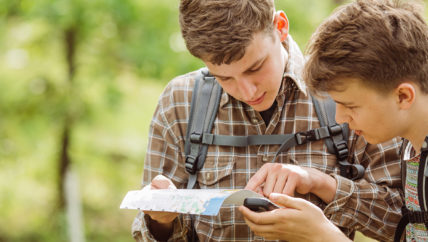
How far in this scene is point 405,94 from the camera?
2.33 m

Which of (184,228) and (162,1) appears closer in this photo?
(184,228)

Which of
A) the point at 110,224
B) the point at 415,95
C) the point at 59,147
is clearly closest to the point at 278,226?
the point at 415,95

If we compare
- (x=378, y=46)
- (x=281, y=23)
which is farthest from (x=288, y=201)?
(x=281, y=23)

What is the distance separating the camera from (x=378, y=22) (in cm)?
231

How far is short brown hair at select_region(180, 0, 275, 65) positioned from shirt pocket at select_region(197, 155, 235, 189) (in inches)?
20.7

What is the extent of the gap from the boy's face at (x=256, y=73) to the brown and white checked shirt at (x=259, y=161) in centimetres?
13

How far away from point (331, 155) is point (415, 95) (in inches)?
21.0

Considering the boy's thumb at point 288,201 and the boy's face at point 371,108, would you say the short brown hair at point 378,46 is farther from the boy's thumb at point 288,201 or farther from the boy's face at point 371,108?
the boy's thumb at point 288,201

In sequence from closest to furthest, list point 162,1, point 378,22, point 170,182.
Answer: point 378,22, point 170,182, point 162,1

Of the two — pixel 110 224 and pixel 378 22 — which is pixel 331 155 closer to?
pixel 378 22

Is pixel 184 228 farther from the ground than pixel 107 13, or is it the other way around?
pixel 107 13

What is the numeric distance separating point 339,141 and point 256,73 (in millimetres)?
536

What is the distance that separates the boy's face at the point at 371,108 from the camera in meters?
2.35

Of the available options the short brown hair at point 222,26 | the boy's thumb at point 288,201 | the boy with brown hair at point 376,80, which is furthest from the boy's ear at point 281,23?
the boy's thumb at point 288,201
